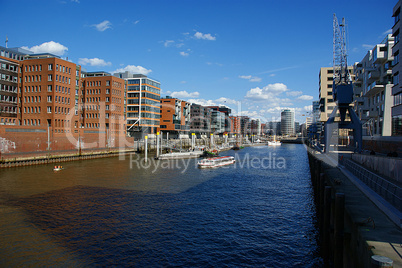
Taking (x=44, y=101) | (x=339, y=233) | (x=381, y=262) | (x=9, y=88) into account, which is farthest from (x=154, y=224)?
(x=9, y=88)

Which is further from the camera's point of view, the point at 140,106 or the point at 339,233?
the point at 140,106

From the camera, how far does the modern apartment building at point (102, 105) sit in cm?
9562

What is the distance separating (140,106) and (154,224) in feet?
309

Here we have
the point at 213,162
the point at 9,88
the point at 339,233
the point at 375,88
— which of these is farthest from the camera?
the point at 9,88

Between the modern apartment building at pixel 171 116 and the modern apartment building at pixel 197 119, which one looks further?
the modern apartment building at pixel 197 119

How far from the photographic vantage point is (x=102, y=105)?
9594 cm

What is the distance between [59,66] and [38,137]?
2337 cm

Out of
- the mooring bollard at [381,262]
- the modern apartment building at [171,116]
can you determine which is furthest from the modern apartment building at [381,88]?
the modern apartment building at [171,116]

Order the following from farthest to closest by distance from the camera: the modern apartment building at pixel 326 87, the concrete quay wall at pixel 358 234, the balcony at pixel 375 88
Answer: the modern apartment building at pixel 326 87
the balcony at pixel 375 88
the concrete quay wall at pixel 358 234

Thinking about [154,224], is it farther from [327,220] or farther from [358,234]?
[358,234]

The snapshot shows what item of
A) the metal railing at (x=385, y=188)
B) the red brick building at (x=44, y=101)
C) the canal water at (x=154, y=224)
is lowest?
the canal water at (x=154, y=224)

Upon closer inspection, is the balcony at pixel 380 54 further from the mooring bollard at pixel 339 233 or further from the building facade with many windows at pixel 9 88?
the building facade with many windows at pixel 9 88

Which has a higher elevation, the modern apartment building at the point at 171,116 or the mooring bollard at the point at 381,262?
the modern apartment building at the point at 171,116

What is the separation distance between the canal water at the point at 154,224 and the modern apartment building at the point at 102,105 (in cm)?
5772
